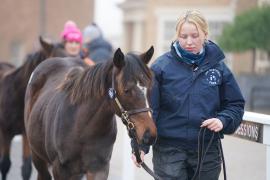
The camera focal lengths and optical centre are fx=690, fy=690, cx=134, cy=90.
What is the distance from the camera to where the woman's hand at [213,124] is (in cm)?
429

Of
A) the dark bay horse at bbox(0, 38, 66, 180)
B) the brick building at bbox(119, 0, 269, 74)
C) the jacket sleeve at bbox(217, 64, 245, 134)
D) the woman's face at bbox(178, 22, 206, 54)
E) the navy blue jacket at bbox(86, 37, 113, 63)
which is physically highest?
the woman's face at bbox(178, 22, 206, 54)

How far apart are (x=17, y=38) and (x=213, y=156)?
4012 centimetres

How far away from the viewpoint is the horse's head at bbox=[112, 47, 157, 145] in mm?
4246

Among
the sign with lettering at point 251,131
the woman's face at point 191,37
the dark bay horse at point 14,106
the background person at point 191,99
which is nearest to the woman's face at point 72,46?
the dark bay horse at point 14,106

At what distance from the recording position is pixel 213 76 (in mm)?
4398

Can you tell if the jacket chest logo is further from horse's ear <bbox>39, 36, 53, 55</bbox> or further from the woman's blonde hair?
horse's ear <bbox>39, 36, 53, 55</bbox>

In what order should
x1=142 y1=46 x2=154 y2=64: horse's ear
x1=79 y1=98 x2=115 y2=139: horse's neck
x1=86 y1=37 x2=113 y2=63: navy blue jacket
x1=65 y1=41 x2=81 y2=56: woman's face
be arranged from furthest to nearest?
x1=86 y1=37 x2=113 y2=63: navy blue jacket, x1=65 y1=41 x2=81 y2=56: woman's face, x1=79 y1=98 x2=115 y2=139: horse's neck, x1=142 y1=46 x2=154 y2=64: horse's ear

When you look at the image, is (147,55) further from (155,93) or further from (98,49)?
(98,49)

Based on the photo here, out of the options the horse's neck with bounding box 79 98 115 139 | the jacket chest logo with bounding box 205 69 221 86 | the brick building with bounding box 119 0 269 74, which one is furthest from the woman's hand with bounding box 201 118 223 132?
the brick building with bounding box 119 0 269 74

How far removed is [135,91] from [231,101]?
62 centimetres

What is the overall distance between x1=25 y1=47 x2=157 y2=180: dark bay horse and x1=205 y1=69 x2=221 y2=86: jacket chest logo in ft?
1.22

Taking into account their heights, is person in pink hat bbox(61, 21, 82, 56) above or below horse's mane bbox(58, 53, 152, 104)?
below

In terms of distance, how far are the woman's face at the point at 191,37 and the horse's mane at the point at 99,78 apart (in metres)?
0.30

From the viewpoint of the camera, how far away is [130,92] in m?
4.46
